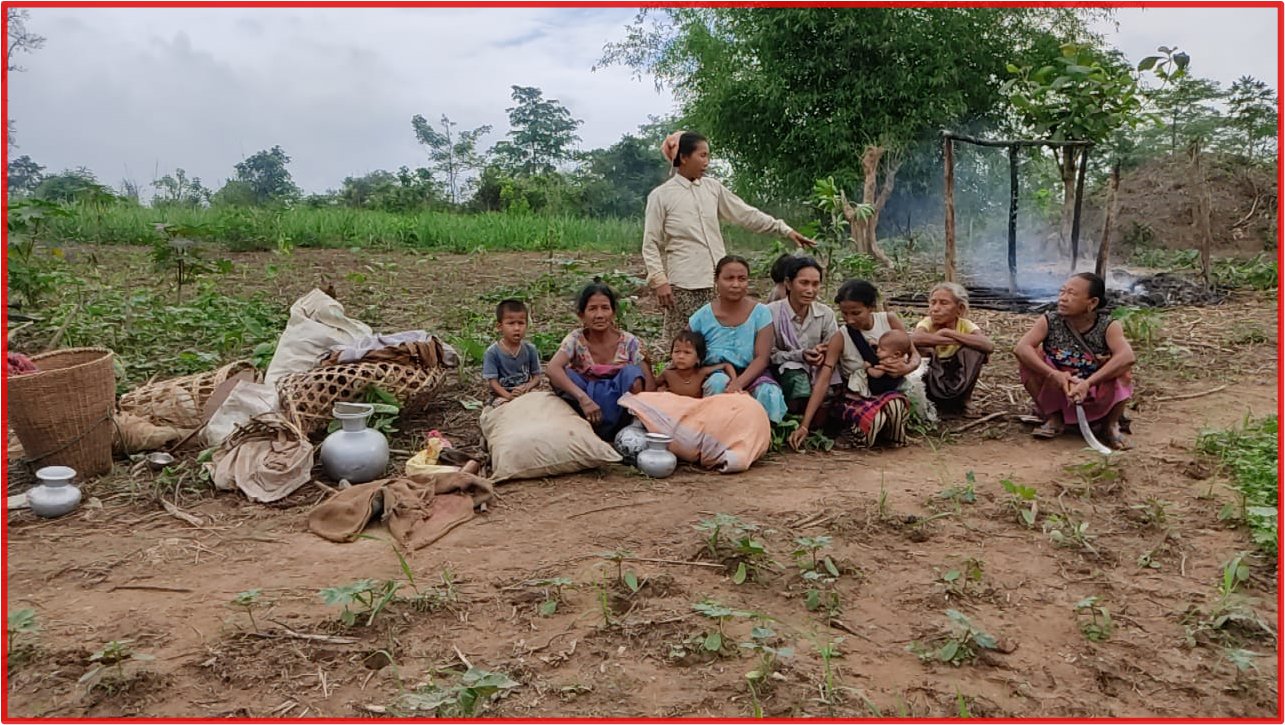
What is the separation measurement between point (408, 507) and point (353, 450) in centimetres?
60

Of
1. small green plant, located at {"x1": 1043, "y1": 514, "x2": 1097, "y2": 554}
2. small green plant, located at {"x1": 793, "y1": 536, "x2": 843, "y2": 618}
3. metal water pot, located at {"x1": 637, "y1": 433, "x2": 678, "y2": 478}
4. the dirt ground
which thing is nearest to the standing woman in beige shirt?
metal water pot, located at {"x1": 637, "y1": 433, "x2": 678, "y2": 478}

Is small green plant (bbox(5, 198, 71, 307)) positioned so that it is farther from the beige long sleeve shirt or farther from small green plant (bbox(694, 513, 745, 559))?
small green plant (bbox(694, 513, 745, 559))

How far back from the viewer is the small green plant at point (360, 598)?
242cm

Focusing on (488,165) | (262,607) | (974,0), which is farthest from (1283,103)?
(488,165)

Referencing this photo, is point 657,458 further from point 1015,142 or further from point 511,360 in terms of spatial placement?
point 1015,142

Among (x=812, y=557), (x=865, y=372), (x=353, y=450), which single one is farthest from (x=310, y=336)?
(x=812, y=557)

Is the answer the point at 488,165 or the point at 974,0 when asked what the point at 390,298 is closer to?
the point at 974,0

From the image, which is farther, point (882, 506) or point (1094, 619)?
point (882, 506)

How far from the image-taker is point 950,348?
448 centimetres

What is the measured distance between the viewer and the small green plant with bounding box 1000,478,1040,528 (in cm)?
313

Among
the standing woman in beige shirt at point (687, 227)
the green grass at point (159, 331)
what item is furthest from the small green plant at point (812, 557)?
the green grass at point (159, 331)

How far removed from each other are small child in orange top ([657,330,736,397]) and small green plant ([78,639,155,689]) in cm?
246

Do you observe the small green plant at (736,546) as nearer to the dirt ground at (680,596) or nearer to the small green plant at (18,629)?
the dirt ground at (680,596)

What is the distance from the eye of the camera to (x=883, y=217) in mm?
14141
